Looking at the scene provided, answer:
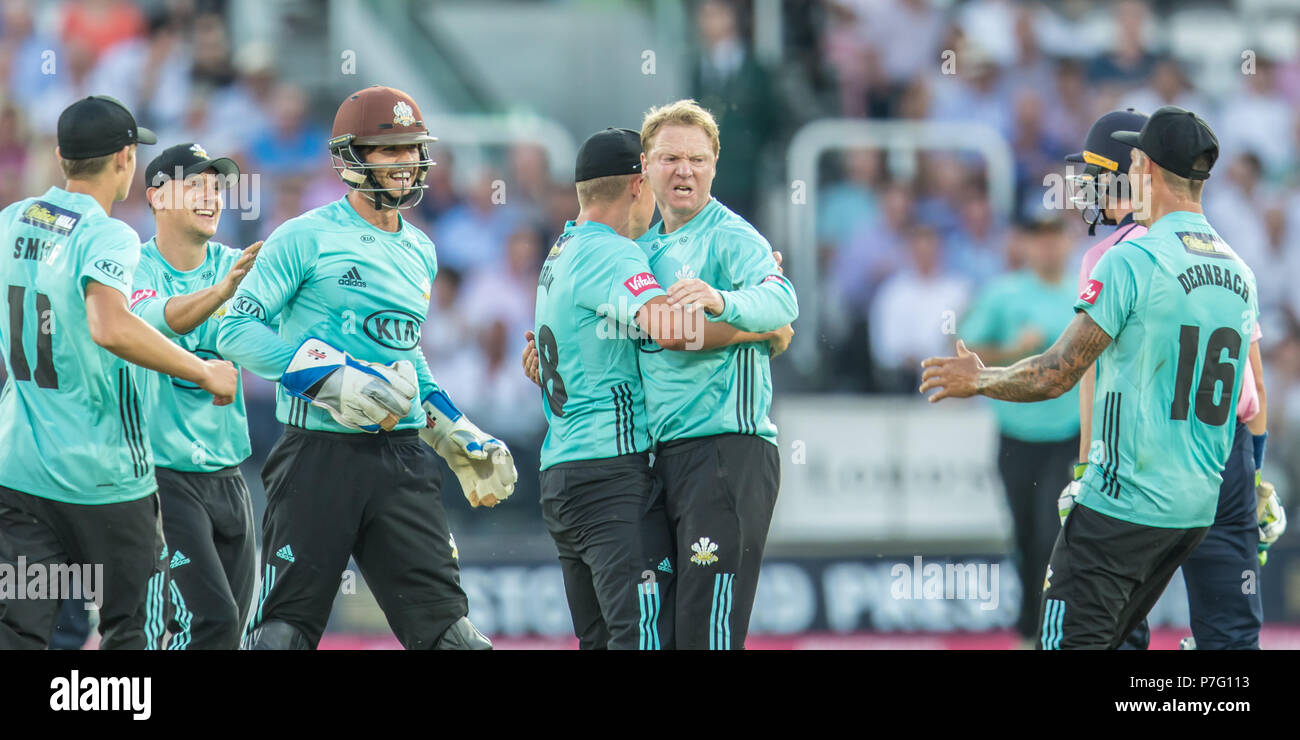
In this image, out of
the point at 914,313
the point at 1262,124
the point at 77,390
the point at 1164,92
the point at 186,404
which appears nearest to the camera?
the point at 77,390

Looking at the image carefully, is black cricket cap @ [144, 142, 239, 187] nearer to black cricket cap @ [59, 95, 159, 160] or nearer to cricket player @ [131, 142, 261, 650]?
cricket player @ [131, 142, 261, 650]

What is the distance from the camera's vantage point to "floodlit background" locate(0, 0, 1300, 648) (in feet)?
36.6

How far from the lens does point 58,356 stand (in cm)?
593

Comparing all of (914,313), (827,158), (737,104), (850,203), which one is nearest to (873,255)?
(850,203)

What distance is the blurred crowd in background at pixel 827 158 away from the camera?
453 inches

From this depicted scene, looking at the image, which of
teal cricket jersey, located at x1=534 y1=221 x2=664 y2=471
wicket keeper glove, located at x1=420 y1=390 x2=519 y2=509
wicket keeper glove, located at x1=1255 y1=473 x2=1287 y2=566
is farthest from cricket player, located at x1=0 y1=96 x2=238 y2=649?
wicket keeper glove, located at x1=1255 y1=473 x2=1287 y2=566

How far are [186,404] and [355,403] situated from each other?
1.55 metres

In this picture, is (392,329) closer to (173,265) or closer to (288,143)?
(173,265)

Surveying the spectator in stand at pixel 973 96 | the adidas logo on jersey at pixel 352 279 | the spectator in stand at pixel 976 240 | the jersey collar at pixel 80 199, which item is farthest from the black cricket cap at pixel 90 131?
the spectator in stand at pixel 973 96

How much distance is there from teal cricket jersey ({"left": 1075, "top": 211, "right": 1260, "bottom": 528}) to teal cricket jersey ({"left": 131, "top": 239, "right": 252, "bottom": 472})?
12.8ft

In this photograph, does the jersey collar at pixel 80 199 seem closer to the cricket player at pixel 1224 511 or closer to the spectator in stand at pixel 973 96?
the cricket player at pixel 1224 511

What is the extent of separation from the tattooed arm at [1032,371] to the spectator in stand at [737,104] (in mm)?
5943

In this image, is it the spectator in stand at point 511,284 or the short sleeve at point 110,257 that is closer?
the short sleeve at point 110,257
